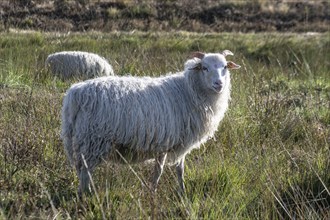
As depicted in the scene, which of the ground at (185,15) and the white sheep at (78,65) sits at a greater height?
the white sheep at (78,65)

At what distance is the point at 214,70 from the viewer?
15.3 feet

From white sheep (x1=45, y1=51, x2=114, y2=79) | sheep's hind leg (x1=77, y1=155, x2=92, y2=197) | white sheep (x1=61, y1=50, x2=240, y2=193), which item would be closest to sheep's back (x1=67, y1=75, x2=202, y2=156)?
white sheep (x1=61, y1=50, x2=240, y2=193)

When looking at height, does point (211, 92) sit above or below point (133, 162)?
above

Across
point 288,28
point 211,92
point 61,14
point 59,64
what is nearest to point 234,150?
point 211,92

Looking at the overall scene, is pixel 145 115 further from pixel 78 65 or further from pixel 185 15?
pixel 185 15

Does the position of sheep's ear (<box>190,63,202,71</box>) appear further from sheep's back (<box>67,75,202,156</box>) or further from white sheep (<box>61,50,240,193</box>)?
sheep's back (<box>67,75,202,156</box>)

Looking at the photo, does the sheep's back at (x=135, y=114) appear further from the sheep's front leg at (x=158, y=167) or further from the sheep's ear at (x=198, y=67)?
the sheep's ear at (x=198, y=67)

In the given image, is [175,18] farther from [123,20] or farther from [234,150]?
[234,150]

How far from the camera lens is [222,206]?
12.7 feet

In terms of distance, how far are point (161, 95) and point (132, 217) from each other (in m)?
1.38

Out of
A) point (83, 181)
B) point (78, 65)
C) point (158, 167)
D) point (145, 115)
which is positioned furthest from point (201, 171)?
point (78, 65)

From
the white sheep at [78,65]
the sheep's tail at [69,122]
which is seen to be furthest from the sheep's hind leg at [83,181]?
the white sheep at [78,65]

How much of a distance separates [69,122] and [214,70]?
1258mm

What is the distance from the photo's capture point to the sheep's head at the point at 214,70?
15.1 feet
